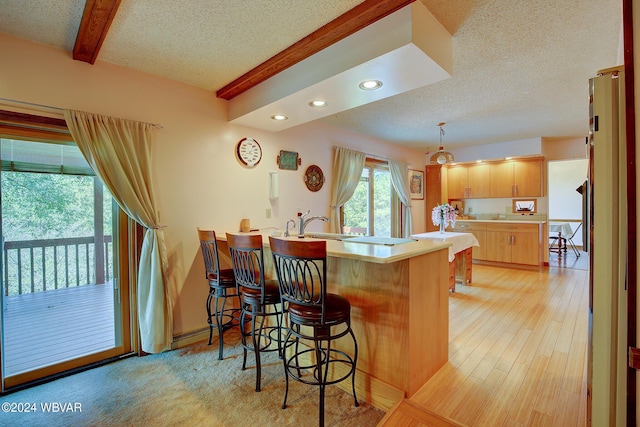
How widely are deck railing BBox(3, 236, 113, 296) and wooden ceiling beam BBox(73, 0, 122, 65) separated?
150cm

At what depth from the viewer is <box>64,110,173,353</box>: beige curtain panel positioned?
2365 mm

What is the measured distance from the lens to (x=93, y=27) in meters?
1.92

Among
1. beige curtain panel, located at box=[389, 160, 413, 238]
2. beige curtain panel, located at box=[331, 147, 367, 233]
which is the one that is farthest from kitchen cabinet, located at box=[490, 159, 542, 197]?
beige curtain panel, located at box=[331, 147, 367, 233]

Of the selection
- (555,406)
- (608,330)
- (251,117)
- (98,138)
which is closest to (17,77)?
(98,138)

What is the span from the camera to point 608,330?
115 centimetres

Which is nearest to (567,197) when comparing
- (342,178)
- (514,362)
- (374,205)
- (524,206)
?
(524,206)

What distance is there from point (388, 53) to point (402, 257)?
4.13 ft

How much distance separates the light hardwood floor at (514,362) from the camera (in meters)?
1.78

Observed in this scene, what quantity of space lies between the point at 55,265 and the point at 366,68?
293 cm

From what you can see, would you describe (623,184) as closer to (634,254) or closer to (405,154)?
(634,254)

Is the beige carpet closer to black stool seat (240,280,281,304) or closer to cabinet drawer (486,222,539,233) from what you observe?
black stool seat (240,280,281,304)

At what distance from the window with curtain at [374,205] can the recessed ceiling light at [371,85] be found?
2.56 m

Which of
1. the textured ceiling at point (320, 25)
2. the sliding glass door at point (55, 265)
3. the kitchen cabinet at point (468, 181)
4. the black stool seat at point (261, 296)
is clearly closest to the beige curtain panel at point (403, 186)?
the kitchen cabinet at point (468, 181)

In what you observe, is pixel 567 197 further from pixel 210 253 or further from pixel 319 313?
pixel 210 253
